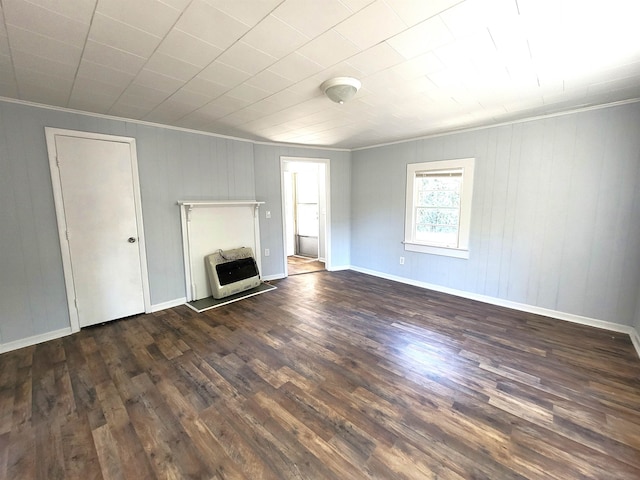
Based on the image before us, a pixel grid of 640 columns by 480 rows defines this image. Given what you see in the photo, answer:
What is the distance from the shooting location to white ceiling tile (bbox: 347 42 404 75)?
175 centimetres

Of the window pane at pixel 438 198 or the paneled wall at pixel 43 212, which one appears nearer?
the paneled wall at pixel 43 212

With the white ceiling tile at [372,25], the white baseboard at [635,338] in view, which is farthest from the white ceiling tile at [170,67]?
the white baseboard at [635,338]

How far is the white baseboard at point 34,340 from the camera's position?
2600 mm

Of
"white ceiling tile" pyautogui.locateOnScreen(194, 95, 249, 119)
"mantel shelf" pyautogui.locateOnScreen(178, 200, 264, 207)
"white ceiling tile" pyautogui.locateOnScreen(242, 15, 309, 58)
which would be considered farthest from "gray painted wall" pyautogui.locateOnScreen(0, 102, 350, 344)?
"white ceiling tile" pyautogui.locateOnScreen(242, 15, 309, 58)

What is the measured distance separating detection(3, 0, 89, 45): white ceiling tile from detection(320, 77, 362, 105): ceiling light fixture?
1562 millimetres

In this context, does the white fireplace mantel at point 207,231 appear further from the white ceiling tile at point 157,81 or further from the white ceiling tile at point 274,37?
the white ceiling tile at point 274,37

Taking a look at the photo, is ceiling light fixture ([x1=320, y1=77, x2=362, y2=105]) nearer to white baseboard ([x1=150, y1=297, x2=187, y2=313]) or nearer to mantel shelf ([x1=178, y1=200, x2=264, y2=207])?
mantel shelf ([x1=178, y1=200, x2=264, y2=207])

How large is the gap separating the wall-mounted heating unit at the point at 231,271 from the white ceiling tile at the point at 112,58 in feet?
8.27

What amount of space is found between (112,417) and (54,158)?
8.61ft

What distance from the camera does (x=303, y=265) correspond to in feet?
19.7

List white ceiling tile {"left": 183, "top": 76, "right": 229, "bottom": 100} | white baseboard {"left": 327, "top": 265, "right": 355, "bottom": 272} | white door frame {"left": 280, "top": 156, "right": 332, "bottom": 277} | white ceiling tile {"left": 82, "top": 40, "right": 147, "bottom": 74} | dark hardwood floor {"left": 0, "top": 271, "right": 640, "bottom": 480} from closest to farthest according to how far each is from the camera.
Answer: dark hardwood floor {"left": 0, "top": 271, "right": 640, "bottom": 480} < white ceiling tile {"left": 82, "top": 40, "right": 147, "bottom": 74} < white ceiling tile {"left": 183, "top": 76, "right": 229, "bottom": 100} < white door frame {"left": 280, "top": 156, "right": 332, "bottom": 277} < white baseboard {"left": 327, "top": 265, "right": 355, "bottom": 272}

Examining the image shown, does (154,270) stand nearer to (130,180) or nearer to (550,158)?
(130,180)

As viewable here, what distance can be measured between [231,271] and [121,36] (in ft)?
9.92

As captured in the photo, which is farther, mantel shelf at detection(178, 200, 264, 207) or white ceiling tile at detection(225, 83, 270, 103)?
mantel shelf at detection(178, 200, 264, 207)
